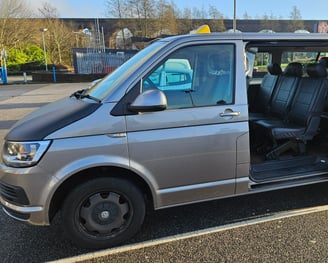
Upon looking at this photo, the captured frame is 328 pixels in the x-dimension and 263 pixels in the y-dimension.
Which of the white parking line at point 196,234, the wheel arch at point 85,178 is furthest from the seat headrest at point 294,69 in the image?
the wheel arch at point 85,178

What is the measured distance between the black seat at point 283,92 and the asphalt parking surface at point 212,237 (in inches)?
60.4

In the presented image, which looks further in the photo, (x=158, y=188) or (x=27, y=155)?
(x=158, y=188)

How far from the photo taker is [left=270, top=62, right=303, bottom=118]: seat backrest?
4.79 m

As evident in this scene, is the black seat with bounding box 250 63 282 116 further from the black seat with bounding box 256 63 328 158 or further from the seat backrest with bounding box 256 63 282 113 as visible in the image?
the black seat with bounding box 256 63 328 158

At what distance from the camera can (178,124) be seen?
292 centimetres

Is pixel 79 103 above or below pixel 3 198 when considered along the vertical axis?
above

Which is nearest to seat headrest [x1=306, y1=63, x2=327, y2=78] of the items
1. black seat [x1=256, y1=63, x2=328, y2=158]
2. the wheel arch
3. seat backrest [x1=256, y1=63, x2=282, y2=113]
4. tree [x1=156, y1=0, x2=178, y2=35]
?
black seat [x1=256, y1=63, x2=328, y2=158]

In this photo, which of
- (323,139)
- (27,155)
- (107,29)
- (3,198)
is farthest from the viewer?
(107,29)

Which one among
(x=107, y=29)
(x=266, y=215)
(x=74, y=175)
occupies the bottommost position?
(x=266, y=215)

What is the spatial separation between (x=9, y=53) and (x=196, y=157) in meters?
37.3

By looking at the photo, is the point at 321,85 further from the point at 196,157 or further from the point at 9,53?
the point at 9,53

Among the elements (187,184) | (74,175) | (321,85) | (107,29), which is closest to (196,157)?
(187,184)

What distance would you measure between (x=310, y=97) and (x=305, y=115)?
0.25 m

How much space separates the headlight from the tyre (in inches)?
17.0
